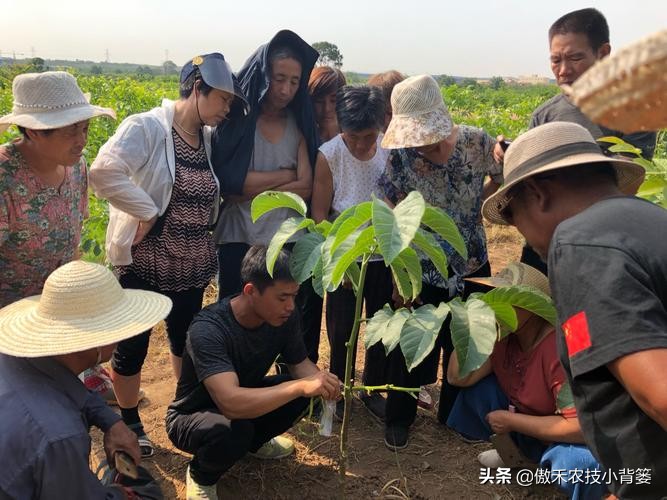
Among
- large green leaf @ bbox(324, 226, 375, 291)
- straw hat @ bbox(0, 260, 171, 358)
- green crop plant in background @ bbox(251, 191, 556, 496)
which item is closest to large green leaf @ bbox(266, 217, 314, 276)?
green crop plant in background @ bbox(251, 191, 556, 496)

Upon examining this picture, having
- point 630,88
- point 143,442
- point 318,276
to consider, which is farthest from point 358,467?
point 630,88

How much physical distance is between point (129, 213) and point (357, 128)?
0.92m

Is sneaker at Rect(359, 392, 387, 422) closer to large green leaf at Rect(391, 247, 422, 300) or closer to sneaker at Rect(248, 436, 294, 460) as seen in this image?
sneaker at Rect(248, 436, 294, 460)

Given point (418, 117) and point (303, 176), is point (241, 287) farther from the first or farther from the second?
point (418, 117)

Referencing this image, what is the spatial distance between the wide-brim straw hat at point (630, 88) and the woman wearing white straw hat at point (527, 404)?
1.23 meters

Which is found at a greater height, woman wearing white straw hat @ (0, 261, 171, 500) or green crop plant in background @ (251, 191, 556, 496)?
green crop plant in background @ (251, 191, 556, 496)

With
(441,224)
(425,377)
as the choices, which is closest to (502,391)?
(425,377)

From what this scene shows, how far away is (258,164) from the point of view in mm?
2391

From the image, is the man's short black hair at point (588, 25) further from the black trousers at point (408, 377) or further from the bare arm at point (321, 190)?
the bare arm at point (321, 190)

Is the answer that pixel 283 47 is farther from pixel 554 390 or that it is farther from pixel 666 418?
pixel 666 418

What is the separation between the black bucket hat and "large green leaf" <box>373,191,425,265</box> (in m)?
1.17

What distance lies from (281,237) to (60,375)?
2.10 ft

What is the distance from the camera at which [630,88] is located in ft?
1.63

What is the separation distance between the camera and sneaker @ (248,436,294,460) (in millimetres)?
2221
